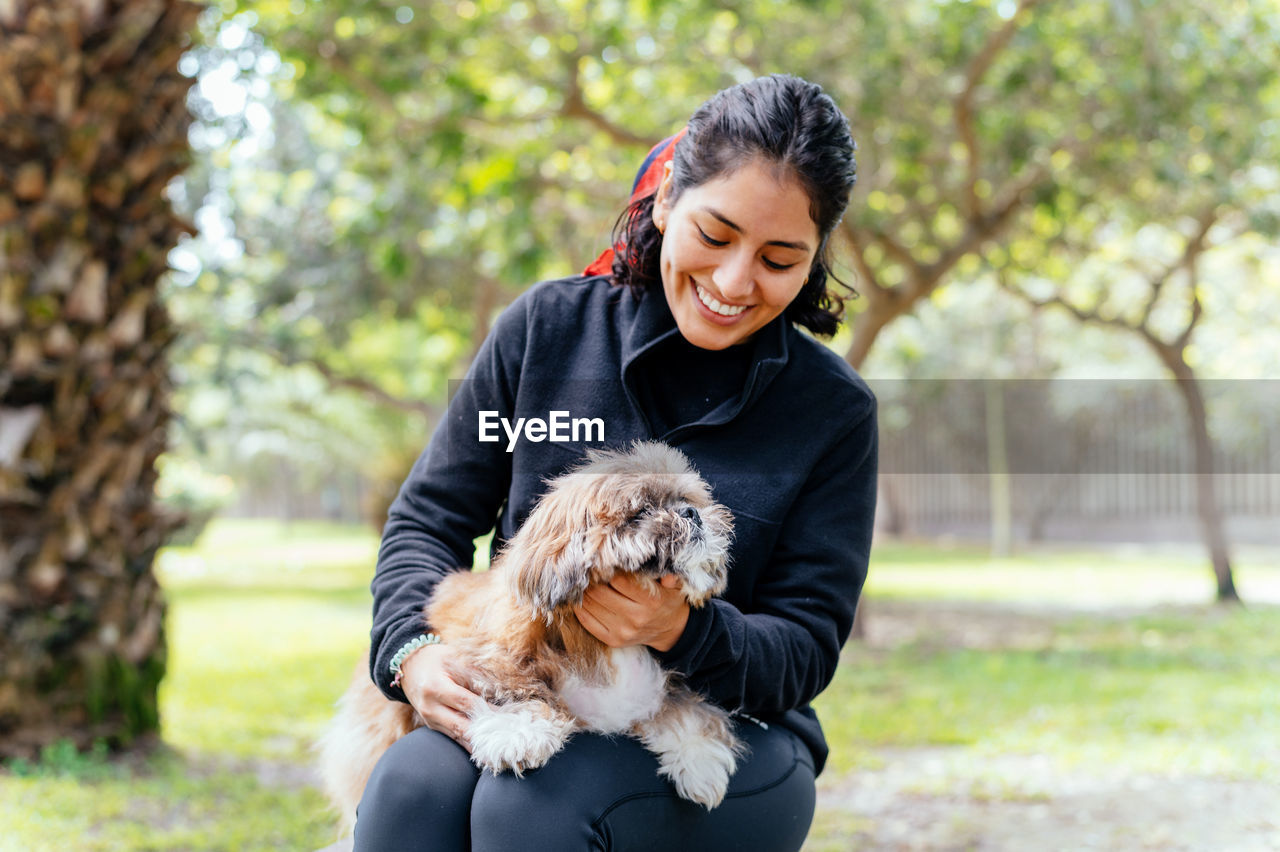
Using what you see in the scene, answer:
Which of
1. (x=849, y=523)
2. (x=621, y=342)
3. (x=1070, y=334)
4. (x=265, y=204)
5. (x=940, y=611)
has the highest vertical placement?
(x=265, y=204)

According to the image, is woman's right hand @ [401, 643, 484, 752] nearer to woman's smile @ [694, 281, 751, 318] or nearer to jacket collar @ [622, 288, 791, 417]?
A: jacket collar @ [622, 288, 791, 417]

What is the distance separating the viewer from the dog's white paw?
1.99 metres

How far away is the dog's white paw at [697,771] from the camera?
78.4 inches

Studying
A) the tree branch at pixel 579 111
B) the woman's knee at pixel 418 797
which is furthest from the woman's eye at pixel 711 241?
the tree branch at pixel 579 111

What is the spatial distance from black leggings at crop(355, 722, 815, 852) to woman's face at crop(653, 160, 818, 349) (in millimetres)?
899

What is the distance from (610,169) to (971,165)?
12.3 feet

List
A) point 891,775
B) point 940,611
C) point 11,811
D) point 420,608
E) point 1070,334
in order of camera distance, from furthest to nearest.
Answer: point 1070,334 → point 940,611 → point 891,775 → point 11,811 → point 420,608

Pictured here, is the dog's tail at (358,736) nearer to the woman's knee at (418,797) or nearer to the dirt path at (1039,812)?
the woman's knee at (418,797)

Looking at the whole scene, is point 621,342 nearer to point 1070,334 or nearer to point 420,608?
point 420,608

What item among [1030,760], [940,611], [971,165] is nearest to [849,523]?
[1030,760]

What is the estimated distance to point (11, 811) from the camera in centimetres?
427

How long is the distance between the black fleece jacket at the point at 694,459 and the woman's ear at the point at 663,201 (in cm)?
18

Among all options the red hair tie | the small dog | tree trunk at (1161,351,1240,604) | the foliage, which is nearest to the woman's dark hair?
the red hair tie

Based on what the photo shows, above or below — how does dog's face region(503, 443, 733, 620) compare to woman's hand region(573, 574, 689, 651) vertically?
above
